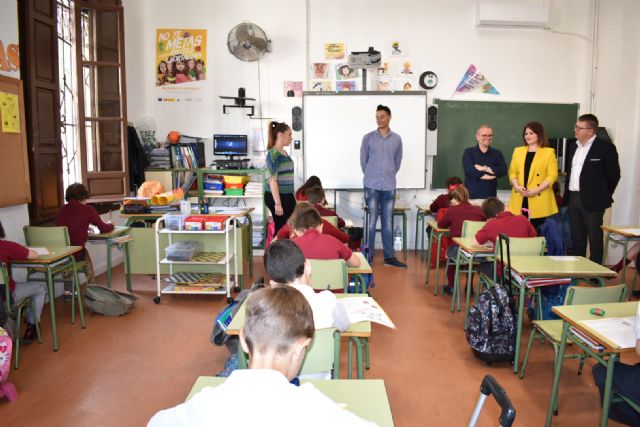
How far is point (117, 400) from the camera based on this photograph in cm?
288

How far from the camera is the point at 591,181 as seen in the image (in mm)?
4715

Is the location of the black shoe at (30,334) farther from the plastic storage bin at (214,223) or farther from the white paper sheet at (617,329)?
the white paper sheet at (617,329)

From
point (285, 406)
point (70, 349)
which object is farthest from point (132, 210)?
point (285, 406)


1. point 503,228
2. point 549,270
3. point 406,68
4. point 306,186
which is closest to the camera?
point 549,270

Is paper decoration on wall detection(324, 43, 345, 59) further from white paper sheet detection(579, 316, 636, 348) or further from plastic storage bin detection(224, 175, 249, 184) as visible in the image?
white paper sheet detection(579, 316, 636, 348)

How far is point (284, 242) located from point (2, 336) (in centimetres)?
170

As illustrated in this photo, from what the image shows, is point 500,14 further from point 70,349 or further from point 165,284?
point 70,349

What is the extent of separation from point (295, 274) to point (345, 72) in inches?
198

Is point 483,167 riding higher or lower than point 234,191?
higher

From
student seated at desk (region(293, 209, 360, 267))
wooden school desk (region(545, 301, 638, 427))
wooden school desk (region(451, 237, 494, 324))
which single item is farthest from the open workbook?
wooden school desk (region(451, 237, 494, 324))

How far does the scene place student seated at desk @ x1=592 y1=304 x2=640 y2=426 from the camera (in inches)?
79.7

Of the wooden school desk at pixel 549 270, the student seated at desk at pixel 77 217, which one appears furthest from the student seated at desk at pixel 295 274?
the student seated at desk at pixel 77 217

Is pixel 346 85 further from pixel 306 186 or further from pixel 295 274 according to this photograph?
pixel 295 274

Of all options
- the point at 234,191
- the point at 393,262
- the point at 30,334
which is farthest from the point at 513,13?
the point at 30,334
